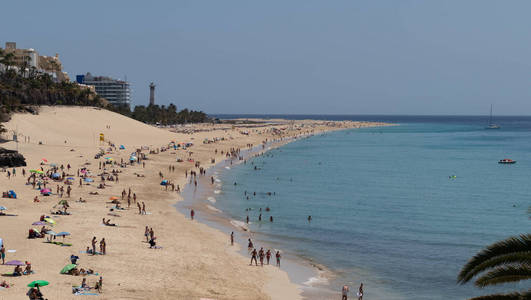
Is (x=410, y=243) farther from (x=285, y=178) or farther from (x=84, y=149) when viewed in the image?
(x=84, y=149)

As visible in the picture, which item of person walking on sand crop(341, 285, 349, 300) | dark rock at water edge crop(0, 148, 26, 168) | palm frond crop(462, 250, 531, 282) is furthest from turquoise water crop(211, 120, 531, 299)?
dark rock at water edge crop(0, 148, 26, 168)

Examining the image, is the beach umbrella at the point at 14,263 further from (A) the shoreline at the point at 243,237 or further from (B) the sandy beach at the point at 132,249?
(A) the shoreline at the point at 243,237

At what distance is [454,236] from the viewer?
126 feet

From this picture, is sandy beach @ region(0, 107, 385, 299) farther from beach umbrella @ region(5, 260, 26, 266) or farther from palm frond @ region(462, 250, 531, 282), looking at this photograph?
palm frond @ region(462, 250, 531, 282)

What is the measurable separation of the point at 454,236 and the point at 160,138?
264 feet

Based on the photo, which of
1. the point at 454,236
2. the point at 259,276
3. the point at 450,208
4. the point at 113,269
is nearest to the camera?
the point at 113,269

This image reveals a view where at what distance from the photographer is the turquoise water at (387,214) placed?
29.6m

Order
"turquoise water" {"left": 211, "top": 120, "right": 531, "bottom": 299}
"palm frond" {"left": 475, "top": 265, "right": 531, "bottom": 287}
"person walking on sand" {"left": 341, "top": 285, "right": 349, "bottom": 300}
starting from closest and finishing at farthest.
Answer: "palm frond" {"left": 475, "top": 265, "right": 531, "bottom": 287}
"person walking on sand" {"left": 341, "top": 285, "right": 349, "bottom": 300}
"turquoise water" {"left": 211, "top": 120, "right": 531, "bottom": 299}

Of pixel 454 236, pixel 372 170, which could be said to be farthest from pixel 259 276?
pixel 372 170

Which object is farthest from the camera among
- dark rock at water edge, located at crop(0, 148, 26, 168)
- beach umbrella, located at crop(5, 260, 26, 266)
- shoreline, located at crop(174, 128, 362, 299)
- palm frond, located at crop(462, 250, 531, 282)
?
dark rock at water edge, located at crop(0, 148, 26, 168)

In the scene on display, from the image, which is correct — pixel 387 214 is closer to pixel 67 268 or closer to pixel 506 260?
pixel 67 268

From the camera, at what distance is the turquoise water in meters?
29.6

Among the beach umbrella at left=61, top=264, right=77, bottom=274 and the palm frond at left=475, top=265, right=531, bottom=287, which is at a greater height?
the palm frond at left=475, top=265, right=531, bottom=287

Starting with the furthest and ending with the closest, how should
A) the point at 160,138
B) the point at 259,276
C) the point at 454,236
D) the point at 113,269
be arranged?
the point at 160,138
the point at 454,236
the point at 259,276
the point at 113,269
